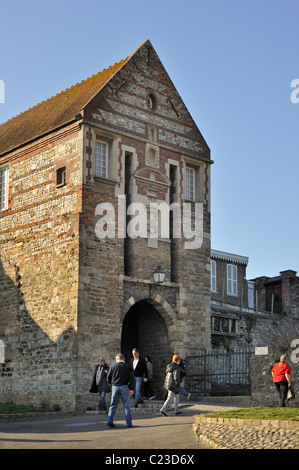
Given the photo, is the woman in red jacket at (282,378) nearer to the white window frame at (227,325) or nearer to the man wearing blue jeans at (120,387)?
the man wearing blue jeans at (120,387)

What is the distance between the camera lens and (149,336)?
82.7 ft

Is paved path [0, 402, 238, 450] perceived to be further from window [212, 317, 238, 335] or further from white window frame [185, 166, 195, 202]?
white window frame [185, 166, 195, 202]

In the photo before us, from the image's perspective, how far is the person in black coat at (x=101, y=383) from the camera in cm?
1984

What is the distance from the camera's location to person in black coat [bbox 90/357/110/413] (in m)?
19.8

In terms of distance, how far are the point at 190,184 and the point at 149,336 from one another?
5620 mm

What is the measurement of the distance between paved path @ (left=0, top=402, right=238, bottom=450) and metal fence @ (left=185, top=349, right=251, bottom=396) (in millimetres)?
4287

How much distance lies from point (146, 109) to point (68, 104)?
2.63 meters

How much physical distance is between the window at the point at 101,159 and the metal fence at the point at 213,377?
6.55 m

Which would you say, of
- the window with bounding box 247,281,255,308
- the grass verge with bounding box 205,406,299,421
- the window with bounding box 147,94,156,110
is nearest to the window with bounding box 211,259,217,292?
the window with bounding box 247,281,255,308

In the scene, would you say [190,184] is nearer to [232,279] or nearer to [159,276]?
[159,276]

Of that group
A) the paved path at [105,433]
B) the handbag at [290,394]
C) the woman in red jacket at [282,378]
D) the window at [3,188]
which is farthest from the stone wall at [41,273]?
the handbag at [290,394]

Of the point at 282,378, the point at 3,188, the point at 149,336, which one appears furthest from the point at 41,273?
the point at 282,378

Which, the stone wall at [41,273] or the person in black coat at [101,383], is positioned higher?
the stone wall at [41,273]

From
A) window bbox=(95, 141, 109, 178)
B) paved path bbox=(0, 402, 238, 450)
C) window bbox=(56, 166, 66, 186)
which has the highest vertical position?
window bbox=(95, 141, 109, 178)
